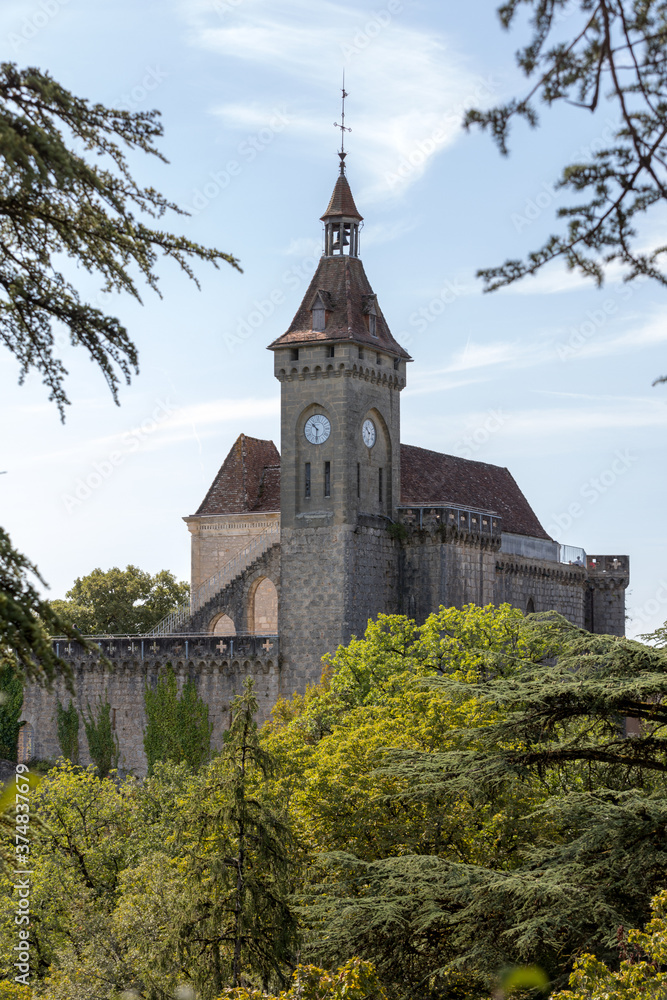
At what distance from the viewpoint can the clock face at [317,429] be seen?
164ft

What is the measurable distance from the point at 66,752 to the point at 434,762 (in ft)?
107

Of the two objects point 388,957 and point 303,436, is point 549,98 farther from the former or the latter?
point 303,436

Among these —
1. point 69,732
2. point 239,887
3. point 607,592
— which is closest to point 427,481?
point 607,592

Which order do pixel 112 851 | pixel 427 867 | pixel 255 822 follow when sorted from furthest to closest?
pixel 112 851, pixel 255 822, pixel 427 867

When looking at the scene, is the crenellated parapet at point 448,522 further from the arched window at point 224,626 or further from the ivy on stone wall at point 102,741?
the ivy on stone wall at point 102,741

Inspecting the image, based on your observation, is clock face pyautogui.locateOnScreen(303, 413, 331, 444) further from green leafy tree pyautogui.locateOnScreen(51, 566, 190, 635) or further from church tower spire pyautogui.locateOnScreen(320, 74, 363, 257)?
green leafy tree pyautogui.locateOnScreen(51, 566, 190, 635)

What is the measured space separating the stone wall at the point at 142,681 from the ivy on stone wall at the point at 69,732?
0.25m

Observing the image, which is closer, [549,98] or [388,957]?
[549,98]

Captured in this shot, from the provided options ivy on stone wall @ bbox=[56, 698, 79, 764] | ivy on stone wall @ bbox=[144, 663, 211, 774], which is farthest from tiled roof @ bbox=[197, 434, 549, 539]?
ivy on stone wall @ bbox=[56, 698, 79, 764]

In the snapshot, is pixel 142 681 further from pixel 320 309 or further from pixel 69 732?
pixel 320 309

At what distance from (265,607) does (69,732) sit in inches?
410

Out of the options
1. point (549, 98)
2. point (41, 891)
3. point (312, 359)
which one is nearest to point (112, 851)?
point (41, 891)

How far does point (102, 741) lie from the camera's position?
2040 inches

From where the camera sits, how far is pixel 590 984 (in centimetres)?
1569
